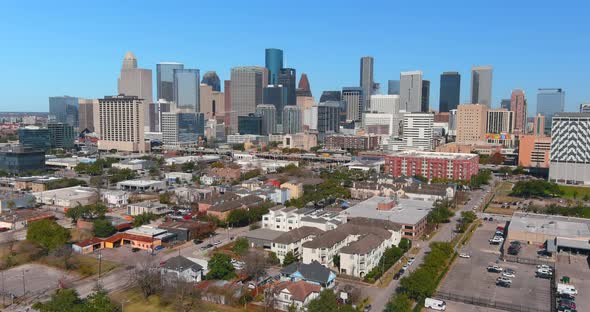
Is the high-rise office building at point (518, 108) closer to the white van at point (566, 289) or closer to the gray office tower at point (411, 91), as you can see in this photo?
the gray office tower at point (411, 91)

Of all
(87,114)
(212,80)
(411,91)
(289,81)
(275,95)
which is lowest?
(87,114)

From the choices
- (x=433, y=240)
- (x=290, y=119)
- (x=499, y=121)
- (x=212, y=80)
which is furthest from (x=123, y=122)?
(x=212, y=80)

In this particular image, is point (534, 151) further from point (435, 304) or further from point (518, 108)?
point (518, 108)

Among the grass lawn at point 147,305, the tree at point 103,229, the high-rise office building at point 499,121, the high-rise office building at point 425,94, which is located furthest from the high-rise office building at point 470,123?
the grass lawn at point 147,305

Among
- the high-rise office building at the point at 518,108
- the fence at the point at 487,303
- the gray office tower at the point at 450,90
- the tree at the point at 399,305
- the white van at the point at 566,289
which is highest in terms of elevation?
the gray office tower at the point at 450,90

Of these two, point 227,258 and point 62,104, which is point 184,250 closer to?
point 227,258

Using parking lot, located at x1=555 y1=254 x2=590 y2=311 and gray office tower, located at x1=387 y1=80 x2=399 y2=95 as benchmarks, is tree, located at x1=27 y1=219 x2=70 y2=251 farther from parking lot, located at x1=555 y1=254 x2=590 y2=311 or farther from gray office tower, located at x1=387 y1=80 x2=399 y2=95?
gray office tower, located at x1=387 y1=80 x2=399 y2=95

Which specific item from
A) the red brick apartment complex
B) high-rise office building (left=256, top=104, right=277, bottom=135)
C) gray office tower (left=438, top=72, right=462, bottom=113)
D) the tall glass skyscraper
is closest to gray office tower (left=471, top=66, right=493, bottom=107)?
gray office tower (left=438, top=72, right=462, bottom=113)
